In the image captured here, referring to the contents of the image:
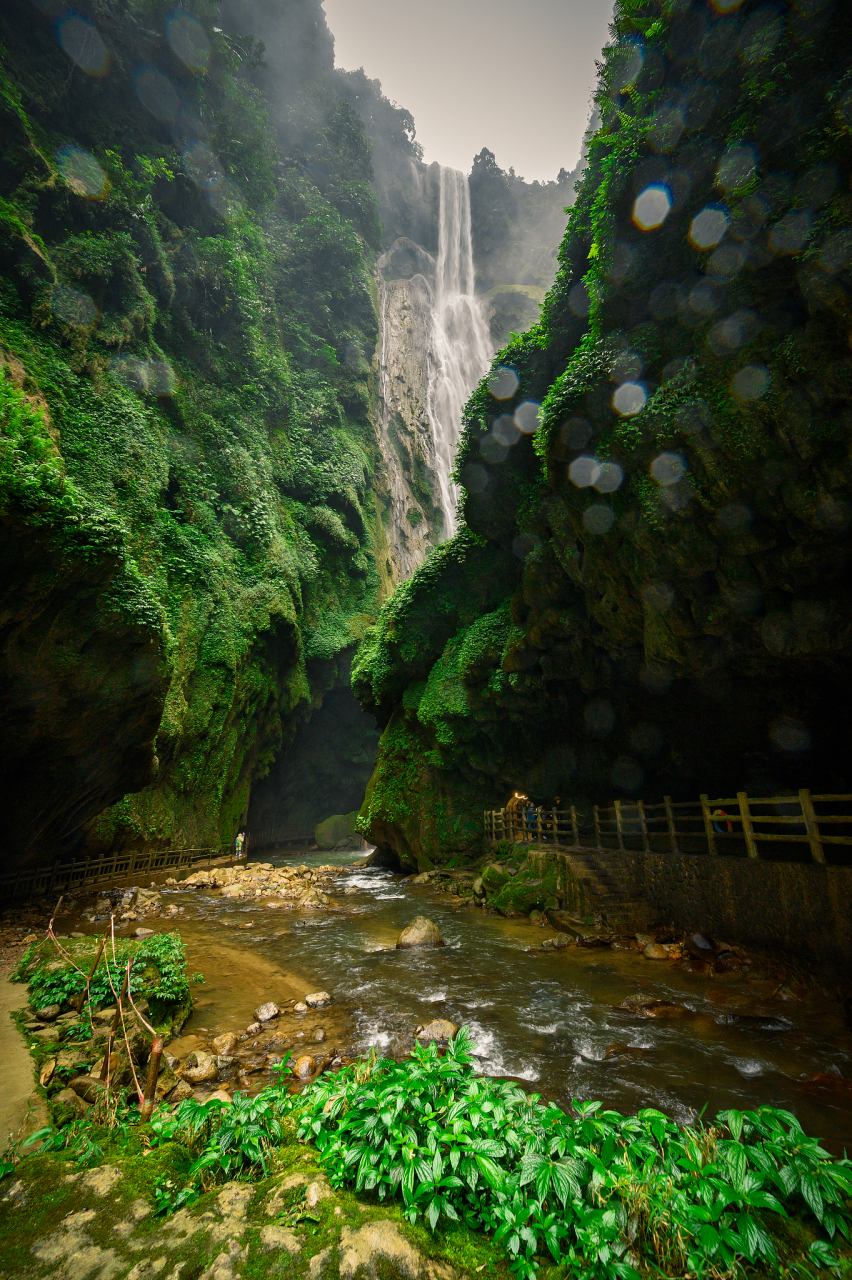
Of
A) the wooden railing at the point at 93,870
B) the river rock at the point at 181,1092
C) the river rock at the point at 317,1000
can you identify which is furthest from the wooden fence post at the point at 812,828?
the wooden railing at the point at 93,870

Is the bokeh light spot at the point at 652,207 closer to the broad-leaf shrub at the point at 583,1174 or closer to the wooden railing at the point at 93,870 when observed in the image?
the broad-leaf shrub at the point at 583,1174

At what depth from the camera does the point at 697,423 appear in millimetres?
8008

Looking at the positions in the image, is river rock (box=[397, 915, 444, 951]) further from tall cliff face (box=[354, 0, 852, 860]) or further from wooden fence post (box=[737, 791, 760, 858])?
tall cliff face (box=[354, 0, 852, 860])

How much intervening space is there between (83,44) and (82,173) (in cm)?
561

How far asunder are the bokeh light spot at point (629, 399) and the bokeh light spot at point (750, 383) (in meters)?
1.63

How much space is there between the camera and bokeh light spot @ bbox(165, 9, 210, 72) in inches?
780

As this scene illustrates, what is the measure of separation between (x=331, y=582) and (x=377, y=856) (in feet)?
48.8

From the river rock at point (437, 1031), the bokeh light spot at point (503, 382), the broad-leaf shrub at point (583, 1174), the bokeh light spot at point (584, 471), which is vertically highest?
the bokeh light spot at point (503, 382)

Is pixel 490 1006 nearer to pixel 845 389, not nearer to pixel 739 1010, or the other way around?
pixel 739 1010

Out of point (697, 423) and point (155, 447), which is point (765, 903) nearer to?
point (697, 423)

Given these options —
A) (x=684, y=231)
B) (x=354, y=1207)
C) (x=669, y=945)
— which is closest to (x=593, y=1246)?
(x=354, y=1207)

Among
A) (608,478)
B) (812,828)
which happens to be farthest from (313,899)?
(608,478)

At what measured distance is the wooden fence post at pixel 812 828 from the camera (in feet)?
21.0

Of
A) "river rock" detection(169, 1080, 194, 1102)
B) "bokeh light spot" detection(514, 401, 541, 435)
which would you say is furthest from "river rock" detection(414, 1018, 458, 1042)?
"bokeh light spot" detection(514, 401, 541, 435)
